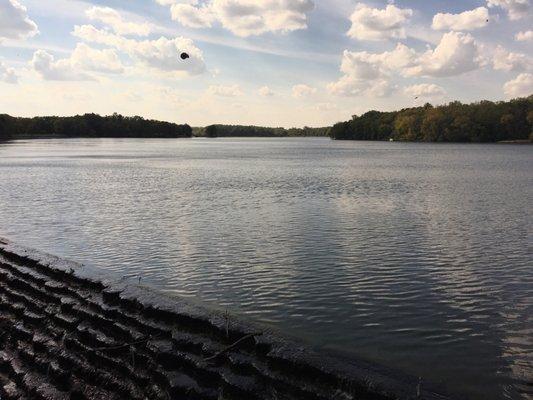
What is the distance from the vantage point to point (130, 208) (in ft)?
111

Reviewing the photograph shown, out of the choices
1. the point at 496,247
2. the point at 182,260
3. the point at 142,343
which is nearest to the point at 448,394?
the point at 142,343

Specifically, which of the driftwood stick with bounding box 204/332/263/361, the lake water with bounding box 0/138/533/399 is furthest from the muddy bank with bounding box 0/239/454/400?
the lake water with bounding box 0/138/533/399

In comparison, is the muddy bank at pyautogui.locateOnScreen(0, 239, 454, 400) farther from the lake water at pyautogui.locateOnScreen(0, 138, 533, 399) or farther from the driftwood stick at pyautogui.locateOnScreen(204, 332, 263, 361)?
the lake water at pyautogui.locateOnScreen(0, 138, 533, 399)

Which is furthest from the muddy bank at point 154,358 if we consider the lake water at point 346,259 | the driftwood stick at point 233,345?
the lake water at point 346,259

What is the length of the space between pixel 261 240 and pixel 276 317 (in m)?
9.62

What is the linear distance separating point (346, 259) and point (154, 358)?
10446mm

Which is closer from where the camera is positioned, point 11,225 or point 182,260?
point 182,260

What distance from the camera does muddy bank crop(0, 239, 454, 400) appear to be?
941 centimetres

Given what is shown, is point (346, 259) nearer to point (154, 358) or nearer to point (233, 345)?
point (233, 345)

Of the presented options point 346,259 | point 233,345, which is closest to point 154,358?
point 233,345

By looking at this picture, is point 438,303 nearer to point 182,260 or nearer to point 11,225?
point 182,260

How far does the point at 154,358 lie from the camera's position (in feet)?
35.0

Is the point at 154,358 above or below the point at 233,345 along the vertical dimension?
below

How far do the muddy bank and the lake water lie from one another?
1750mm
